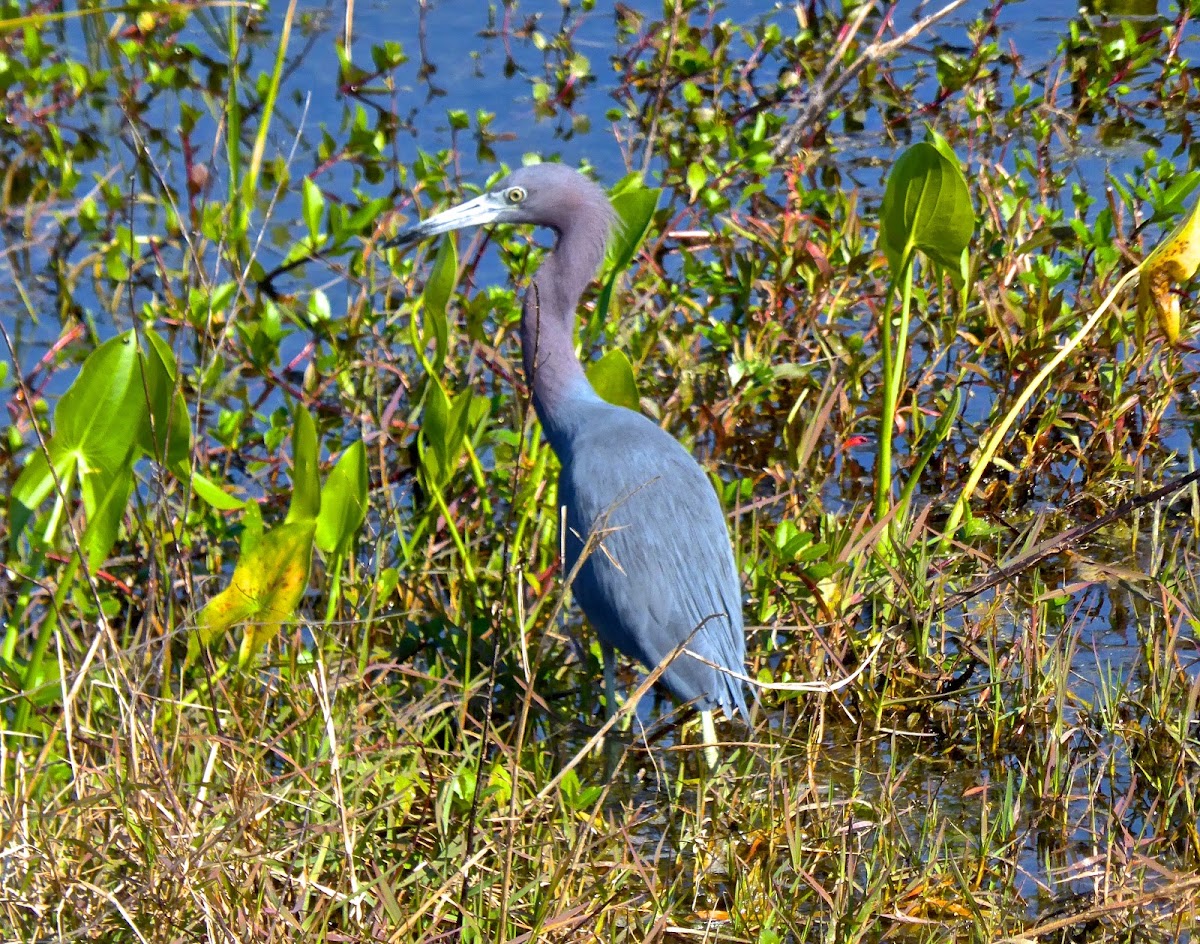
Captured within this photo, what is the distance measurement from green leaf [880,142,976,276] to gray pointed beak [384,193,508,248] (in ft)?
3.17

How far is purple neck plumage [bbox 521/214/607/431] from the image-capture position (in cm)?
338

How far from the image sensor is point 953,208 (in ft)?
9.65

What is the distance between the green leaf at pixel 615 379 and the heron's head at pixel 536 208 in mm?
399

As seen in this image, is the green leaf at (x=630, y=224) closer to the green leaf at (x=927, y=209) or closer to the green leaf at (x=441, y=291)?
the green leaf at (x=441, y=291)

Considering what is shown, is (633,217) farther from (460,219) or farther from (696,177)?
(696,177)

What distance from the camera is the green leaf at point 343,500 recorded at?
269cm

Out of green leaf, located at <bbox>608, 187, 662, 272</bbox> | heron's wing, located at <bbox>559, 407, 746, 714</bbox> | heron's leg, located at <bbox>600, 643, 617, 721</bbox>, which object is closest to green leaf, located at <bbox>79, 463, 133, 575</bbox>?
heron's wing, located at <bbox>559, 407, 746, 714</bbox>

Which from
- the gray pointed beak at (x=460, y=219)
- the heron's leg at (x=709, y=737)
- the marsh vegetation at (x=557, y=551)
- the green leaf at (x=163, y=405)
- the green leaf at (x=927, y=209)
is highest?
the green leaf at (x=927, y=209)

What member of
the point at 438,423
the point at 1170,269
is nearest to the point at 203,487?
the point at 438,423

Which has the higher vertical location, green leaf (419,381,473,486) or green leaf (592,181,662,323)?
green leaf (592,181,662,323)

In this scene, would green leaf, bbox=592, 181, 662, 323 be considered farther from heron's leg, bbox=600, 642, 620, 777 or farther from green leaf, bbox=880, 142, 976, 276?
heron's leg, bbox=600, 642, 620, 777

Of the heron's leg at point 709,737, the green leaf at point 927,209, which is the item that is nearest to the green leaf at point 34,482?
the heron's leg at point 709,737

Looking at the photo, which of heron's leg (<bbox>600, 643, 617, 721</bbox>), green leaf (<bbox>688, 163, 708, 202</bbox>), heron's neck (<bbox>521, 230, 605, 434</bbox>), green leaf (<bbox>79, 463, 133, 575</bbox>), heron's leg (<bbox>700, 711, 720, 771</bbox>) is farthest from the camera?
green leaf (<bbox>688, 163, 708, 202</bbox>)

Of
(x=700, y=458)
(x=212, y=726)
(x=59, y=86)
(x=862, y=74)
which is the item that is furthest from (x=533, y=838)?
(x=59, y=86)
